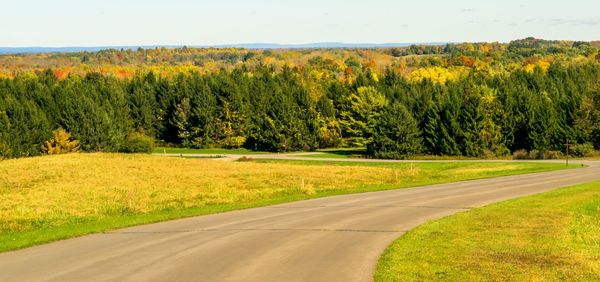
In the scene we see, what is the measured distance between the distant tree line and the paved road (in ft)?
137

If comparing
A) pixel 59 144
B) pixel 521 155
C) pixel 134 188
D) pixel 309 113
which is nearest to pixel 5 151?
pixel 59 144

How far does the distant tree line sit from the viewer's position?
92312 millimetres

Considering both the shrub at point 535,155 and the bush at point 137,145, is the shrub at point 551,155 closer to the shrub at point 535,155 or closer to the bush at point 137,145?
the shrub at point 535,155

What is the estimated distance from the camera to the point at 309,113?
375ft

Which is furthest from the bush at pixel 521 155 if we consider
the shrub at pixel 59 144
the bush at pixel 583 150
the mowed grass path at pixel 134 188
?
the shrub at pixel 59 144

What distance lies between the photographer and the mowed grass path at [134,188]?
28000 mm

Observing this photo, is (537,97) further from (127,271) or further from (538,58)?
(538,58)

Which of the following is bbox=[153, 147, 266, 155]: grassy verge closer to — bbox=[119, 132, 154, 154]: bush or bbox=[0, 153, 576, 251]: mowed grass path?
bbox=[119, 132, 154, 154]: bush

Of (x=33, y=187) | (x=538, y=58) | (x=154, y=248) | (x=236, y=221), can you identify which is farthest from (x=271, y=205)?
(x=538, y=58)

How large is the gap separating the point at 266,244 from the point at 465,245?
609 centimetres

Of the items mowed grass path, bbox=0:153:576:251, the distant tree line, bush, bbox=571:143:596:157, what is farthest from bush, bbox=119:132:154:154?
bush, bbox=571:143:596:157

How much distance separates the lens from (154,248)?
810 inches

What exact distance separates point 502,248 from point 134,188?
28.9m

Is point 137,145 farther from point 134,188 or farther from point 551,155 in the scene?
point 134,188
